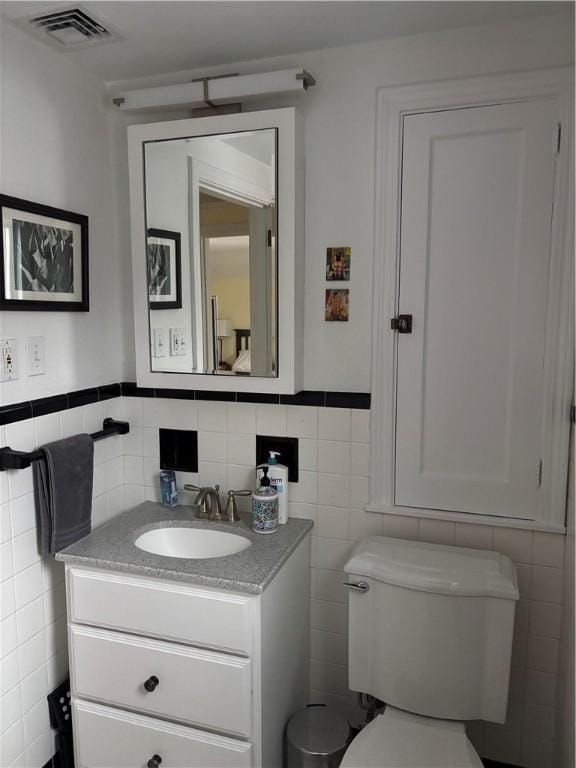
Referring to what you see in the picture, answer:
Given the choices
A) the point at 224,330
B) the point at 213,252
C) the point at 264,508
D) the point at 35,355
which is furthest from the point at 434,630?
the point at 35,355

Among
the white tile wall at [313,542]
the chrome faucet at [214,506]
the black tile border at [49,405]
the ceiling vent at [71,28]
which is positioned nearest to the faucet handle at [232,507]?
the chrome faucet at [214,506]

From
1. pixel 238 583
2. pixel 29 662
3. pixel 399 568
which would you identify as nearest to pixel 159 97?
pixel 238 583

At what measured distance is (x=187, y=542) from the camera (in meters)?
1.96

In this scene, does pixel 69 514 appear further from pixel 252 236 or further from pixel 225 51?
pixel 225 51

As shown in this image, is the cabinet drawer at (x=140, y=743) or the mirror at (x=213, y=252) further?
the mirror at (x=213, y=252)

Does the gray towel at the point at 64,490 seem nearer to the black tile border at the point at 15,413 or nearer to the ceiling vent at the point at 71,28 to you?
the black tile border at the point at 15,413

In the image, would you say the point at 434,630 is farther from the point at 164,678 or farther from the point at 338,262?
the point at 338,262

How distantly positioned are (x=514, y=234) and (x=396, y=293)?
37 cm

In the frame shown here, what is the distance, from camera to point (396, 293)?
1816mm

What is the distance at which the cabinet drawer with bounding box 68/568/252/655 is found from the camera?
61.5 inches

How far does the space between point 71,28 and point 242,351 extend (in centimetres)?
103

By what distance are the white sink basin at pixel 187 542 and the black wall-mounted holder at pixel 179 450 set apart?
25 centimetres

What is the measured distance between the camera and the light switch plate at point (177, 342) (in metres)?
1.92

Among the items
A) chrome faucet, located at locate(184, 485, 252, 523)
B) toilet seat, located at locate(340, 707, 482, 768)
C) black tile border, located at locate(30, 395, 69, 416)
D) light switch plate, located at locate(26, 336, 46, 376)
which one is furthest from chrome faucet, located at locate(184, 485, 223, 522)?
toilet seat, located at locate(340, 707, 482, 768)
